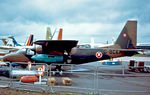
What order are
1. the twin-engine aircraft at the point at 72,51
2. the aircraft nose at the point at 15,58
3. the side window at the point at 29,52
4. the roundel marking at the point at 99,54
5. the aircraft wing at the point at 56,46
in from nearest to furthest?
the aircraft wing at the point at 56,46 < the twin-engine aircraft at the point at 72,51 < the aircraft nose at the point at 15,58 < the side window at the point at 29,52 < the roundel marking at the point at 99,54

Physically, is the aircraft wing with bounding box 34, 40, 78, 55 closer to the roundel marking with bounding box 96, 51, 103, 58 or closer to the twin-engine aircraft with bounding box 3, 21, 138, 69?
the twin-engine aircraft with bounding box 3, 21, 138, 69

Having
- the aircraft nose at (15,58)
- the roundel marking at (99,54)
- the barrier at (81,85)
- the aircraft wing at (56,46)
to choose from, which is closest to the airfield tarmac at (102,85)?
the barrier at (81,85)

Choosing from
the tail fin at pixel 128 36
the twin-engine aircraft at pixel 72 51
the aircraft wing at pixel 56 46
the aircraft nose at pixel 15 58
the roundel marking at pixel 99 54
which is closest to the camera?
the aircraft wing at pixel 56 46

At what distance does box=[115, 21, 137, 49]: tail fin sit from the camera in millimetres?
15531

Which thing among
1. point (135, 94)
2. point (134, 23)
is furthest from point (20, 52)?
point (134, 23)

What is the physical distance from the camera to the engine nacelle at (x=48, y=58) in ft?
43.3

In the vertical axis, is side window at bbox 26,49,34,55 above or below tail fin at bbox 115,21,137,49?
below

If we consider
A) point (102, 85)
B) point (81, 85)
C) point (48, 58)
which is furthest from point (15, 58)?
point (102, 85)

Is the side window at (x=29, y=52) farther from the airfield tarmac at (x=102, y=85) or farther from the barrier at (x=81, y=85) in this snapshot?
the barrier at (x=81, y=85)

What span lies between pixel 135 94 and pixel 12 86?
18.7ft

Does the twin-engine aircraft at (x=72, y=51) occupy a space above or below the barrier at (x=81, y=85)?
above

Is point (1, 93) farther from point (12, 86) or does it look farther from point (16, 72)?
point (16, 72)

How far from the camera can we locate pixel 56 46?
13180mm

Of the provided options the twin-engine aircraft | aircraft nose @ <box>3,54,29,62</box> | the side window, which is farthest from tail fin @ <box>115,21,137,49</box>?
aircraft nose @ <box>3,54,29,62</box>
